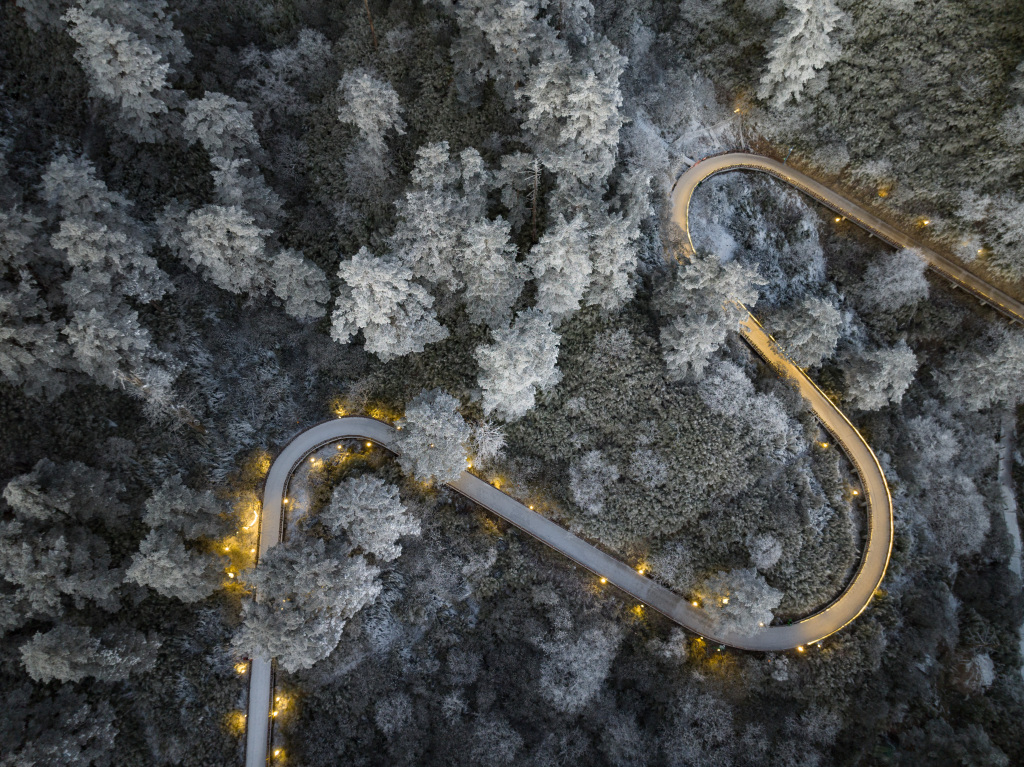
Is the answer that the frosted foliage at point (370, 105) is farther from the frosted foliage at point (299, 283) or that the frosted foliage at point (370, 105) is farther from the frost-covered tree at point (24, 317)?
the frost-covered tree at point (24, 317)

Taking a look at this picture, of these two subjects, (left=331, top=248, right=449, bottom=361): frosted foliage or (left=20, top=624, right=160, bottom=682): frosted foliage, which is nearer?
(left=20, top=624, right=160, bottom=682): frosted foliage

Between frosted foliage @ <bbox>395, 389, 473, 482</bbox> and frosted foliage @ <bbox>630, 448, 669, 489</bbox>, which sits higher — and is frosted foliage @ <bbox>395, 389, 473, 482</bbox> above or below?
below

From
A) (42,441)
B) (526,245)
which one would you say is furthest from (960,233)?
(42,441)

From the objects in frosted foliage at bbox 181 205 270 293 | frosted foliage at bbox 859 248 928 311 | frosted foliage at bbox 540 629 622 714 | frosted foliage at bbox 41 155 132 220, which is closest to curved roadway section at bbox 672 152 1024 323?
frosted foliage at bbox 859 248 928 311

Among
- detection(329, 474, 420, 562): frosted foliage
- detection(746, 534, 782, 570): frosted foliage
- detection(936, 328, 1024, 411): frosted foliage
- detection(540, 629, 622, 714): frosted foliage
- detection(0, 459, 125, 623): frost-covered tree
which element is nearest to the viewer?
detection(0, 459, 125, 623): frost-covered tree

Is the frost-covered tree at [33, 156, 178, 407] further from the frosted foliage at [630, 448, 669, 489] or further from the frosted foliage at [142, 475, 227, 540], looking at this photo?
the frosted foliage at [630, 448, 669, 489]

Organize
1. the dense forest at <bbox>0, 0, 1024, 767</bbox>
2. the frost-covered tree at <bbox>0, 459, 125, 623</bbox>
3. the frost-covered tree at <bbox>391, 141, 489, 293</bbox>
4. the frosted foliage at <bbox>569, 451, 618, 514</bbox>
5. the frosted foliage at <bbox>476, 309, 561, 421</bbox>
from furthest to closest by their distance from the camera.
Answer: the frosted foliage at <bbox>569, 451, 618, 514</bbox> < the frost-covered tree at <bbox>391, 141, 489, 293</bbox> < the frosted foliage at <bbox>476, 309, 561, 421</bbox> < the dense forest at <bbox>0, 0, 1024, 767</bbox> < the frost-covered tree at <bbox>0, 459, 125, 623</bbox>

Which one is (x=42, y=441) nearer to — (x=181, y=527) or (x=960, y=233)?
(x=181, y=527)
